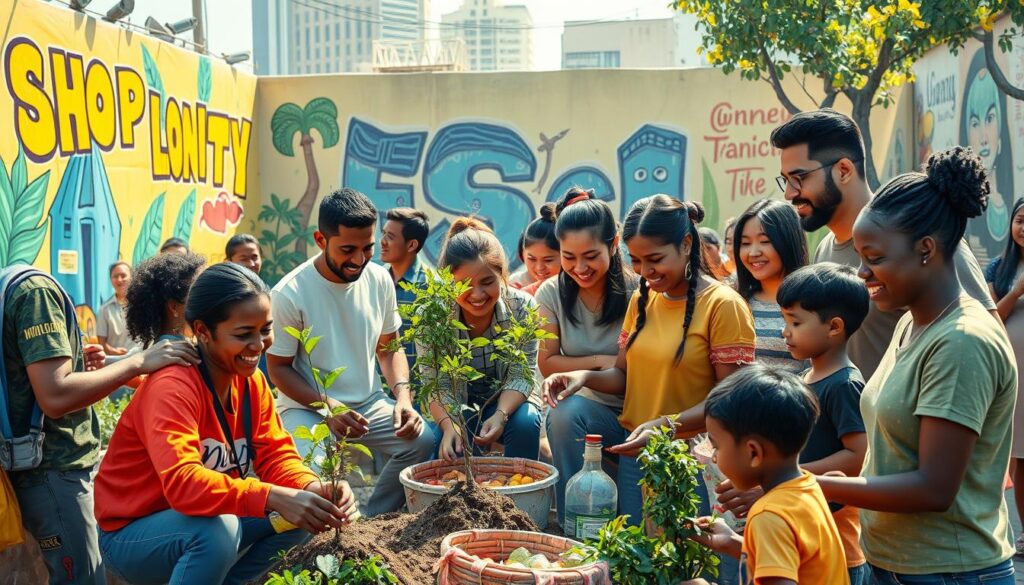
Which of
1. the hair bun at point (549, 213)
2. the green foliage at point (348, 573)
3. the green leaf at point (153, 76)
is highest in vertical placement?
the green leaf at point (153, 76)

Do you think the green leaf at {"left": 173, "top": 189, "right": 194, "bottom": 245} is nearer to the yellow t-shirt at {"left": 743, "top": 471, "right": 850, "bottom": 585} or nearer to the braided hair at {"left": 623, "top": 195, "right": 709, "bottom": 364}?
the braided hair at {"left": 623, "top": 195, "right": 709, "bottom": 364}

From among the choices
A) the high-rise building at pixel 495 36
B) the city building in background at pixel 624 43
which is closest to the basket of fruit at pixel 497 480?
the city building in background at pixel 624 43

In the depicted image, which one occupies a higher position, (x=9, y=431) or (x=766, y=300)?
(x=766, y=300)

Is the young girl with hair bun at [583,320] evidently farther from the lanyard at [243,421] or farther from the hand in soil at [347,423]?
the lanyard at [243,421]

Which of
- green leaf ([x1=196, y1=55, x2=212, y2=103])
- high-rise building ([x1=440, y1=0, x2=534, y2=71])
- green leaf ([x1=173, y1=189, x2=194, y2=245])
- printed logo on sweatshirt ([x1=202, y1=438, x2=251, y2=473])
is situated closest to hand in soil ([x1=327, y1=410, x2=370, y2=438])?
printed logo on sweatshirt ([x1=202, y1=438, x2=251, y2=473])

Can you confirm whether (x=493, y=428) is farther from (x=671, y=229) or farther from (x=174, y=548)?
(x=174, y=548)

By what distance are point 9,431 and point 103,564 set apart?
58 cm

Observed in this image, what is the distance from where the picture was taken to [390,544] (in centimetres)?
337

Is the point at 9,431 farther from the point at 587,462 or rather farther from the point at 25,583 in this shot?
the point at 587,462

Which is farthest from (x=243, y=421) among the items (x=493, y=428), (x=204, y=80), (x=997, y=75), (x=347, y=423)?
(x=204, y=80)

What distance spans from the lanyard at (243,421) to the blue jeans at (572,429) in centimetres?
125

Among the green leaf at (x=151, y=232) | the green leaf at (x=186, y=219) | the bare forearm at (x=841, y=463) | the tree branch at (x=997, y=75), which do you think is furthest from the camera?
the green leaf at (x=186, y=219)

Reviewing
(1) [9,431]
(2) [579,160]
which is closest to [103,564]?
(1) [9,431]

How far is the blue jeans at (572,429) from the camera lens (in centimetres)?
411
